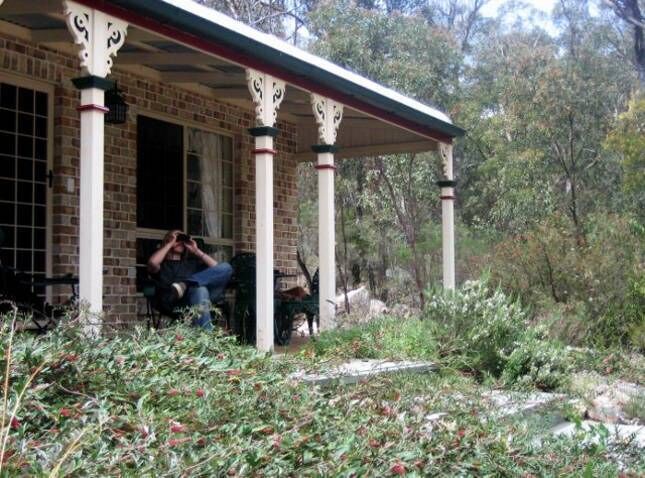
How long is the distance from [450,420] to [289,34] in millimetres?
22073

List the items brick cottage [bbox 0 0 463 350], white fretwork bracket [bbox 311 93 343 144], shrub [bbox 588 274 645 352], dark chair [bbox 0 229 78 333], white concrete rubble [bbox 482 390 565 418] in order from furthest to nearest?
shrub [bbox 588 274 645 352], white fretwork bracket [bbox 311 93 343 144], dark chair [bbox 0 229 78 333], brick cottage [bbox 0 0 463 350], white concrete rubble [bbox 482 390 565 418]

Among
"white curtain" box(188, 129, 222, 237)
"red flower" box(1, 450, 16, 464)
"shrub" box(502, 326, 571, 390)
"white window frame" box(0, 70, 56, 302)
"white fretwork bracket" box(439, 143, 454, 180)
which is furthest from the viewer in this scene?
"white fretwork bracket" box(439, 143, 454, 180)

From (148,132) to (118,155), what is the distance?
58 cm

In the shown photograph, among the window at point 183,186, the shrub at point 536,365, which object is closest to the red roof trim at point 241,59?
the window at point 183,186

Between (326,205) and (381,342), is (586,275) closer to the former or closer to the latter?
(326,205)

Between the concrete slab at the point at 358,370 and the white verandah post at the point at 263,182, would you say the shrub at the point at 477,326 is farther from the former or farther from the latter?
the white verandah post at the point at 263,182

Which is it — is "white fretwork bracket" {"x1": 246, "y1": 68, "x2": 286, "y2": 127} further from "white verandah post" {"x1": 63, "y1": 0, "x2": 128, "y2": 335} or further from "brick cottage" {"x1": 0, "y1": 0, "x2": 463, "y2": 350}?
"white verandah post" {"x1": 63, "y1": 0, "x2": 128, "y2": 335}

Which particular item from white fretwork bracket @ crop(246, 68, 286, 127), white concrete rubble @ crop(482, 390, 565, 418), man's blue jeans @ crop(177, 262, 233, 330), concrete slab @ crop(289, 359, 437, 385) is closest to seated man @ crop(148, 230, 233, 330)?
man's blue jeans @ crop(177, 262, 233, 330)

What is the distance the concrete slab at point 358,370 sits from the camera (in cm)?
575

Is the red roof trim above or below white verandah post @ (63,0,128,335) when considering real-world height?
above

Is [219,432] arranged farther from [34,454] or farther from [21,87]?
[21,87]

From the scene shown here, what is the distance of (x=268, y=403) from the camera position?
4.49 meters

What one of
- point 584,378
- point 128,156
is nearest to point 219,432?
point 584,378

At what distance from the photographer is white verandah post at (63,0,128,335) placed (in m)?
6.09
